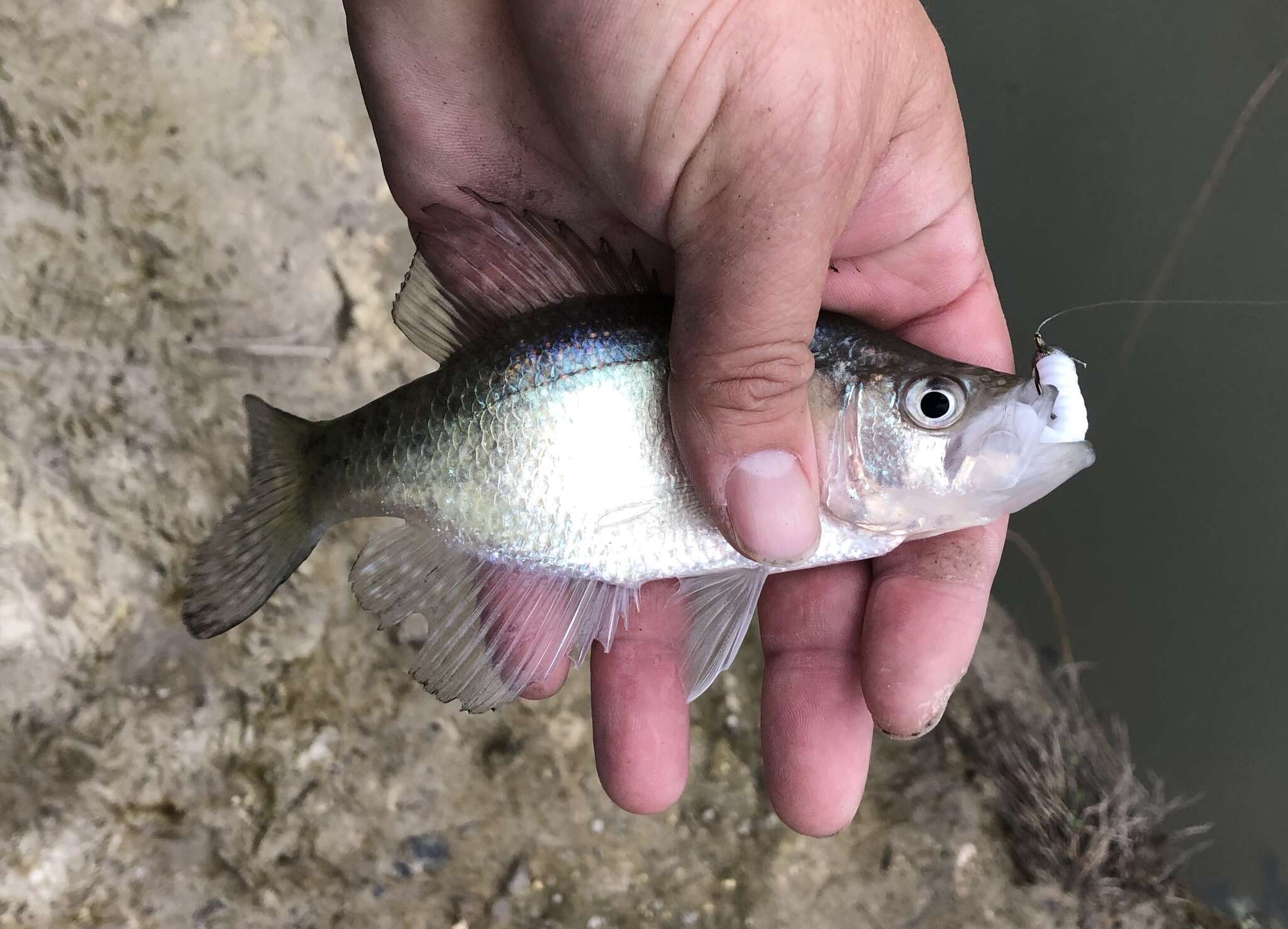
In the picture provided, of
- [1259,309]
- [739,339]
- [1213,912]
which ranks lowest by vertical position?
[1213,912]

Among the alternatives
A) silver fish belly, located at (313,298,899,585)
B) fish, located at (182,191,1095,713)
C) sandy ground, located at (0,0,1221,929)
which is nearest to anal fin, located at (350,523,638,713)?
fish, located at (182,191,1095,713)

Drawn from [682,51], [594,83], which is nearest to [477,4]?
[594,83]

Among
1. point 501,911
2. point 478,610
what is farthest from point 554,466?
point 501,911

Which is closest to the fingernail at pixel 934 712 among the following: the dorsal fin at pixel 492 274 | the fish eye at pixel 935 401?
the fish eye at pixel 935 401

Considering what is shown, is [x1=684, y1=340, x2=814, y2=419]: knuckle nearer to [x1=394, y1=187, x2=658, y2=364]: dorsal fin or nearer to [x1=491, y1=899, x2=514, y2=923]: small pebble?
[x1=394, y1=187, x2=658, y2=364]: dorsal fin

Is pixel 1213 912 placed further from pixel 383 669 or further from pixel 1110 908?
pixel 383 669

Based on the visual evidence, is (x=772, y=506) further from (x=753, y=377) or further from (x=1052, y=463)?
(x=1052, y=463)
